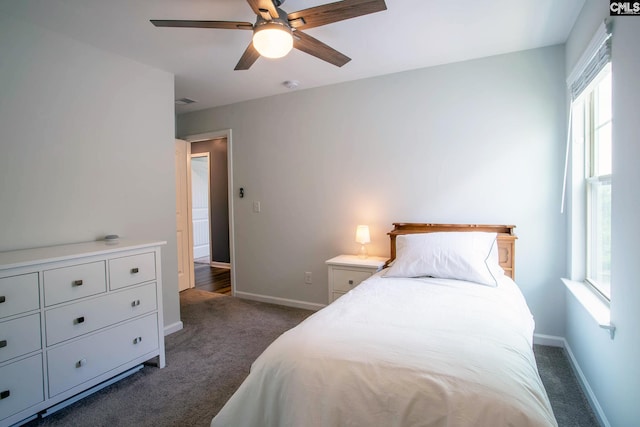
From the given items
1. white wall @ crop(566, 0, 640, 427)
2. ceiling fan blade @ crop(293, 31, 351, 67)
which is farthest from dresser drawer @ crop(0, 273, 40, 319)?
white wall @ crop(566, 0, 640, 427)

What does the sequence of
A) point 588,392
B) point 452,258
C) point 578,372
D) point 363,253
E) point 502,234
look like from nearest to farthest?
point 588,392, point 578,372, point 452,258, point 502,234, point 363,253

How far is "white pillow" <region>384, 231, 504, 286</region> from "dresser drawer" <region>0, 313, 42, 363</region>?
7.05 feet

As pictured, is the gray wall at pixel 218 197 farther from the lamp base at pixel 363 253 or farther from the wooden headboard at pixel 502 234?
the wooden headboard at pixel 502 234

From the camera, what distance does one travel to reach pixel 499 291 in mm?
1991

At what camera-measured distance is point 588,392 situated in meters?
1.94

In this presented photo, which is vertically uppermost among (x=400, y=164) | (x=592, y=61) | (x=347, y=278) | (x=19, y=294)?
(x=592, y=61)

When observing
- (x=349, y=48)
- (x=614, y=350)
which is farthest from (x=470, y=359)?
(x=349, y=48)

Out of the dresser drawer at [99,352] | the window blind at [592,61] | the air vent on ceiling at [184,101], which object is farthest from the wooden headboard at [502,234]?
the air vent on ceiling at [184,101]

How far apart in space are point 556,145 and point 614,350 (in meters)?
1.62

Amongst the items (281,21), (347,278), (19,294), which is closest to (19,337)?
(19,294)

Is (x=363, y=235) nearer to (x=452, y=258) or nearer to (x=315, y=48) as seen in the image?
(x=452, y=258)

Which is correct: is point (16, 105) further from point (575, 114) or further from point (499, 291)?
point (575, 114)

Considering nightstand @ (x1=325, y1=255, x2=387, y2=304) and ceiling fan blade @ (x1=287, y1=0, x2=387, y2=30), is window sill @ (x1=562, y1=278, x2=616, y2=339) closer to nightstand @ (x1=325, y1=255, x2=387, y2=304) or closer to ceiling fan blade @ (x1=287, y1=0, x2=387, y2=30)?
nightstand @ (x1=325, y1=255, x2=387, y2=304)

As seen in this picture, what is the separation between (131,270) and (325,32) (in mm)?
2134
